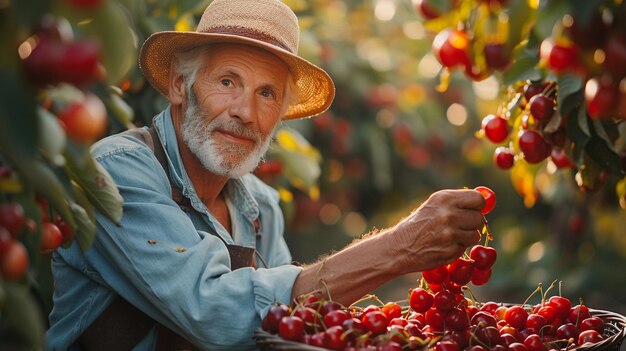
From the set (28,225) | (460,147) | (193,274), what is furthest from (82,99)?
(460,147)

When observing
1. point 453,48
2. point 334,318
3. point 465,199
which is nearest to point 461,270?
point 465,199

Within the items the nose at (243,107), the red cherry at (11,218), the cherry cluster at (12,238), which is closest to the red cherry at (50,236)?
the cherry cluster at (12,238)

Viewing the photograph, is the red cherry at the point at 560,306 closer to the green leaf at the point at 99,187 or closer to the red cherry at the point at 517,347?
the red cherry at the point at 517,347

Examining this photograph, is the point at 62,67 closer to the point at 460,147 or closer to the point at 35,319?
the point at 35,319

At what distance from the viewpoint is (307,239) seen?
670 centimetres

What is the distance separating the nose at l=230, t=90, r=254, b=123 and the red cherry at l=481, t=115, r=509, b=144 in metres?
0.80

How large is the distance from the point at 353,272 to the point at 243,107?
2.72 ft

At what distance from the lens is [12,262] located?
119cm

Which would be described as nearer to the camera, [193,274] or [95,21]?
[95,21]

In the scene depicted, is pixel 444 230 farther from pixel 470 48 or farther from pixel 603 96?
pixel 603 96

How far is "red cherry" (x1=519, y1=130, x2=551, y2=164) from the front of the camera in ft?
7.30

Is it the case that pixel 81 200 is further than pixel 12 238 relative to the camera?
Yes

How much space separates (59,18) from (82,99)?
0.14 meters

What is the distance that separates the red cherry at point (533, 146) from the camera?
7.30 feet
